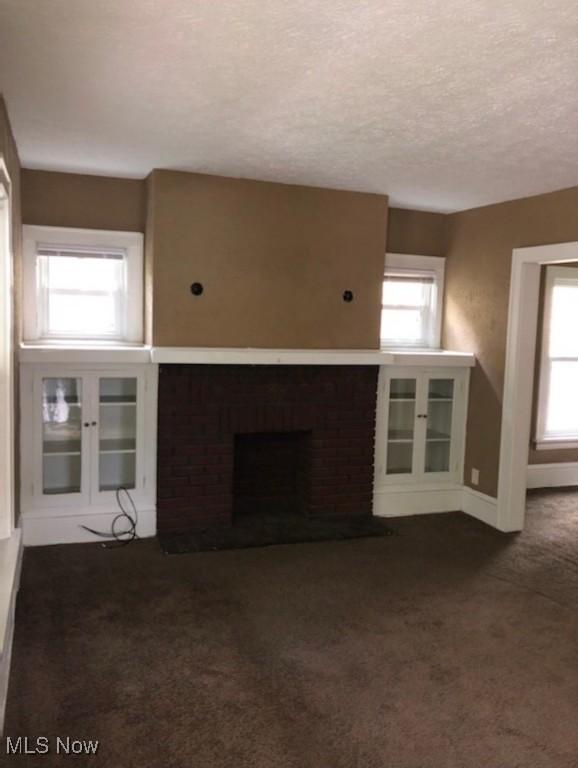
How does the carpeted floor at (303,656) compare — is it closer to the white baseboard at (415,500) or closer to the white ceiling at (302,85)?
the white baseboard at (415,500)

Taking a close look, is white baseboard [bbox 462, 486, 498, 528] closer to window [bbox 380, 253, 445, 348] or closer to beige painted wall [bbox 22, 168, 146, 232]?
window [bbox 380, 253, 445, 348]

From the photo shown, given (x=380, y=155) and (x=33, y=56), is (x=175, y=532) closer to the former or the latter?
(x=380, y=155)

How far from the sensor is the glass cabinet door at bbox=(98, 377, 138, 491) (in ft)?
14.5

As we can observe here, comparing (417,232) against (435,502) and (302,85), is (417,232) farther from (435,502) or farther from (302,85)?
(302,85)

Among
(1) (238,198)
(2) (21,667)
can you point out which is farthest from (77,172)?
(2) (21,667)

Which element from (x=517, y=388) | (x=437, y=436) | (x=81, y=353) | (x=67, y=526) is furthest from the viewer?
(x=437, y=436)

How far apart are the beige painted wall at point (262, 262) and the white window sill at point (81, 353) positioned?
164 mm

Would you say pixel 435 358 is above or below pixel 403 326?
below

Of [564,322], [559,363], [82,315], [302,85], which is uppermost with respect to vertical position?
[302,85]

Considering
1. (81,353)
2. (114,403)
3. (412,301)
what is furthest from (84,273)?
(412,301)

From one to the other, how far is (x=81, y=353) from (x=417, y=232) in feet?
9.50

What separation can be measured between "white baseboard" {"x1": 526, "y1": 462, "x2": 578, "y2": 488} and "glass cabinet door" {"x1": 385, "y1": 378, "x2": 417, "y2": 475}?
1.56 meters

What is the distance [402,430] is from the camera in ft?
17.1

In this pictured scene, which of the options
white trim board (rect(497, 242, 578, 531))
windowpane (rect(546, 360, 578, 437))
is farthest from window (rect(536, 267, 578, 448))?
white trim board (rect(497, 242, 578, 531))
